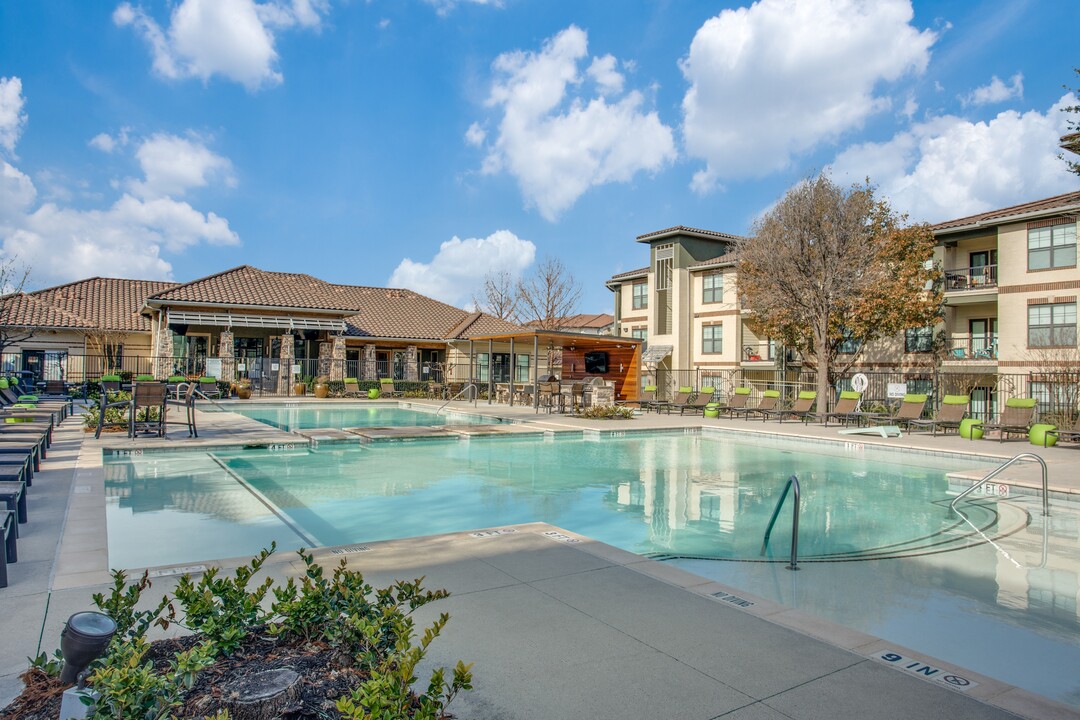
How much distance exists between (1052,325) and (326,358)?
28.9 m

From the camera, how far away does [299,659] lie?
2676mm

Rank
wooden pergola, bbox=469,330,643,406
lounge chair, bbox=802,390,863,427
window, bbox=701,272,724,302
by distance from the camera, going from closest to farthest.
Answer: lounge chair, bbox=802,390,863,427 → wooden pergola, bbox=469,330,643,406 → window, bbox=701,272,724,302

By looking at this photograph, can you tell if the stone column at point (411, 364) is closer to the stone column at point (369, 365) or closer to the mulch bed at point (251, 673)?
the stone column at point (369, 365)

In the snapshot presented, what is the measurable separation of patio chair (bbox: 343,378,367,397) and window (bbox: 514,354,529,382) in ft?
30.6

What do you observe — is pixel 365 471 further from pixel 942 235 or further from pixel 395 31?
pixel 942 235

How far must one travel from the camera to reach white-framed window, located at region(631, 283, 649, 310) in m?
36.8

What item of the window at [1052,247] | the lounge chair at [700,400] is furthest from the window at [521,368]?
the window at [1052,247]

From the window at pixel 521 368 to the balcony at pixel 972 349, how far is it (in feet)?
64.5

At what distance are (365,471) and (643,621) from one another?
7.75 metres

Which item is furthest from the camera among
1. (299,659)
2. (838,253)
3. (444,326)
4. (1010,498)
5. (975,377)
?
(444,326)

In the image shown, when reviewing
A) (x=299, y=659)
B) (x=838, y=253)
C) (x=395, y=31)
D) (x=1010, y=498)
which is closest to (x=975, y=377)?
(x=838, y=253)

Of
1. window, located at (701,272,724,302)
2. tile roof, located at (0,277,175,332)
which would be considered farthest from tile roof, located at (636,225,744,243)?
tile roof, located at (0,277,175,332)

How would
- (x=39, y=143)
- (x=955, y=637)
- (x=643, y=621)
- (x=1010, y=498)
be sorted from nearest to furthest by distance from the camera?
(x=643, y=621) < (x=955, y=637) < (x=1010, y=498) < (x=39, y=143)

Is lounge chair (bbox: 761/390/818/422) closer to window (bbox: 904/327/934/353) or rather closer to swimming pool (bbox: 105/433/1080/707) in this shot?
swimming pool (bbox: 105/433/1080/707)
